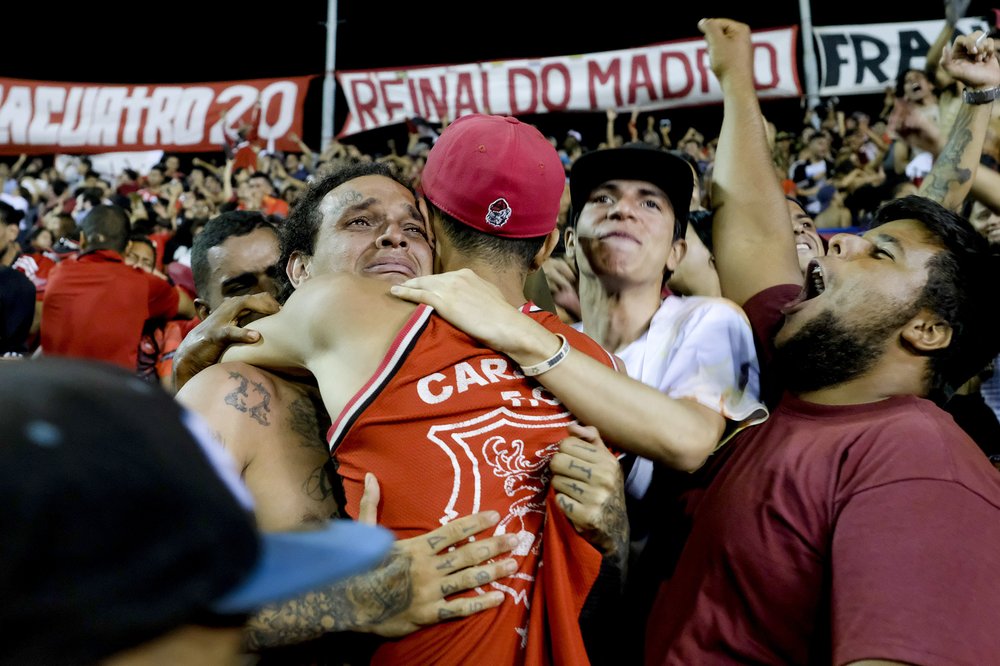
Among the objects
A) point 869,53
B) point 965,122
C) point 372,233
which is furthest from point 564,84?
point 372,233

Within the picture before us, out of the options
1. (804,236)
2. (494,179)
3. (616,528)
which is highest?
(494,179)

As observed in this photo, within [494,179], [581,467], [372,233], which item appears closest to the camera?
[581,467]

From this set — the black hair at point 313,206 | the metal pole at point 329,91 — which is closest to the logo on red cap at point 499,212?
the black hair at point 313,206

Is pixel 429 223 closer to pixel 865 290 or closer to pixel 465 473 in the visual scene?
pixel 465 473

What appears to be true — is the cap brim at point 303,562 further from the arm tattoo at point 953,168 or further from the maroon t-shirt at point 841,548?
the arm tattoo at point 953,168

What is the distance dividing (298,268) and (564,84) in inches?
442

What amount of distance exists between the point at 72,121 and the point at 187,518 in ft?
53.7

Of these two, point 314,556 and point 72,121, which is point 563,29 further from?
point 314,556

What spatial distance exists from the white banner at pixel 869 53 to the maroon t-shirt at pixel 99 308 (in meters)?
9.47

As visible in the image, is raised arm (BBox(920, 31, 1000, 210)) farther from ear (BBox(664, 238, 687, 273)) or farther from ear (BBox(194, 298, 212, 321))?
ear (BBox(194, 298, 212, 321))

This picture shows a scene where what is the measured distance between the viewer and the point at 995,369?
366 cm

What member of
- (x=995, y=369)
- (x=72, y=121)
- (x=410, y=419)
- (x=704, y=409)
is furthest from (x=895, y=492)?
(x=72, y=121)

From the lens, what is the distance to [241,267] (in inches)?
131

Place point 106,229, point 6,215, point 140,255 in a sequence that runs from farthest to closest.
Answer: point 140,255
point 6,215
point 106,229
